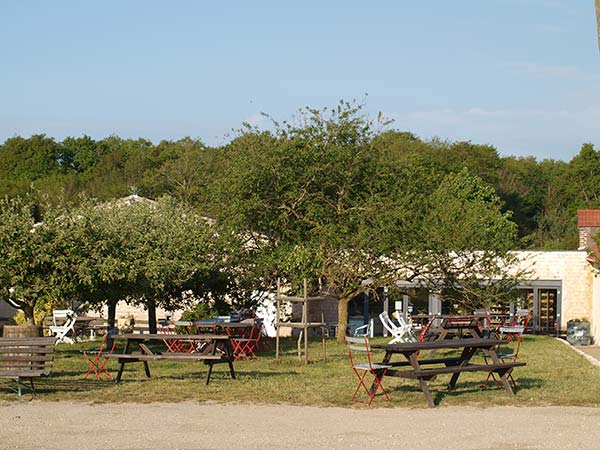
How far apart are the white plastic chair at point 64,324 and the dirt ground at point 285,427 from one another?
10.8 metres

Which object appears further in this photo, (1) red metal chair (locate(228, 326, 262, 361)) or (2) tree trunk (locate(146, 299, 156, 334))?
(2) tree trunk (locate(146, 299, 156, 334))

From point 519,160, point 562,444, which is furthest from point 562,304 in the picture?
point 519,160

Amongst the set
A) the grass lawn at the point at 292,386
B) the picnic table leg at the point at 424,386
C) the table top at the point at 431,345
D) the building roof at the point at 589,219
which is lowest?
the grass lawn at the point at 292,386

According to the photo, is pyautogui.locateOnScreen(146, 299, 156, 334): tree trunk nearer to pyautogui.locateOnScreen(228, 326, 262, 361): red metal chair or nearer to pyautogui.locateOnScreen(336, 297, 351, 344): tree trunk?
pyautogui.locateOnScreen(228, 326, 262, 361): red metal chair

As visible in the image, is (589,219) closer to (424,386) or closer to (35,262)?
(35,262)

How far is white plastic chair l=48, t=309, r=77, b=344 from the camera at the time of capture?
2384 cm

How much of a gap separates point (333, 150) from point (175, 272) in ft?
19.1

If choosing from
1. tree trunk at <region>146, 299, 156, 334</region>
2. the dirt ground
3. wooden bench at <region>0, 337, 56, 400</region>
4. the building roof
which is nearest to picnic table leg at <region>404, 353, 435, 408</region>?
the dirt ground

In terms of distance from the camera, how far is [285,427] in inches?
432

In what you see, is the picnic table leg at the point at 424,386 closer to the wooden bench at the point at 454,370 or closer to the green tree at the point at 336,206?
the wooden bench at the point at 454,370

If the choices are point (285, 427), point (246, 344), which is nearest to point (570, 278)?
point (246, 344)

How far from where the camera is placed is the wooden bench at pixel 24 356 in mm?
13273

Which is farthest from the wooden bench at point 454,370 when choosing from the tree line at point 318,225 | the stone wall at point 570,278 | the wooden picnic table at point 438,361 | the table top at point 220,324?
the stone wall at point 570,278

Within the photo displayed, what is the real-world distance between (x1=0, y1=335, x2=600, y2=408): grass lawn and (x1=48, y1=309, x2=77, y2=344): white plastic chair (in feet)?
13.2
